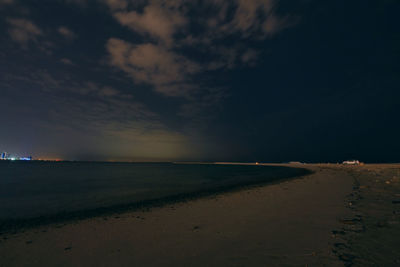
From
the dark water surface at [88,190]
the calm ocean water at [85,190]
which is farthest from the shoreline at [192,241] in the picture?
the calm ocean water at [85,190]

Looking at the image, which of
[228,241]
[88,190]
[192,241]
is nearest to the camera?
[228,241]

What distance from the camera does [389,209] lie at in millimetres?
9328

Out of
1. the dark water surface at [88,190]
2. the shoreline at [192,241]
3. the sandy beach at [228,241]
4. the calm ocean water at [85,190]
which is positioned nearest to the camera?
the sandy beach at [228,241]

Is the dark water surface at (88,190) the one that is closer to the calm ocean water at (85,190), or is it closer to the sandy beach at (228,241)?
the calm ocean water at (85,190)

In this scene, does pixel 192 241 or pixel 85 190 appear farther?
pixel 85 190

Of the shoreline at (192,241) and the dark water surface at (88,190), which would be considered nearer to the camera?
the shoreline at (192,241)

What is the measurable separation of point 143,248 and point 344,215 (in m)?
8.53

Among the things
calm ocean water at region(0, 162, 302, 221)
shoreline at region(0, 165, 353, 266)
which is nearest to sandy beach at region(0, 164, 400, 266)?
shoreline at region(0, 165, 353, 266)

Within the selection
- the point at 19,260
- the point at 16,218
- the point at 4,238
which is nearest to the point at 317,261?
the point at 19,260

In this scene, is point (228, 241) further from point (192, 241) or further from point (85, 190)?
point (85, 190)

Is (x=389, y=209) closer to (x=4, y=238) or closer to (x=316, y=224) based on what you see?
(x=316, y=224)

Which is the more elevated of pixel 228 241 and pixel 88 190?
pixel 228 241

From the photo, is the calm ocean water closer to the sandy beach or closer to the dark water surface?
the dark water surface

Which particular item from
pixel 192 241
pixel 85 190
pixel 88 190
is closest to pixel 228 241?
pixel 192 241
